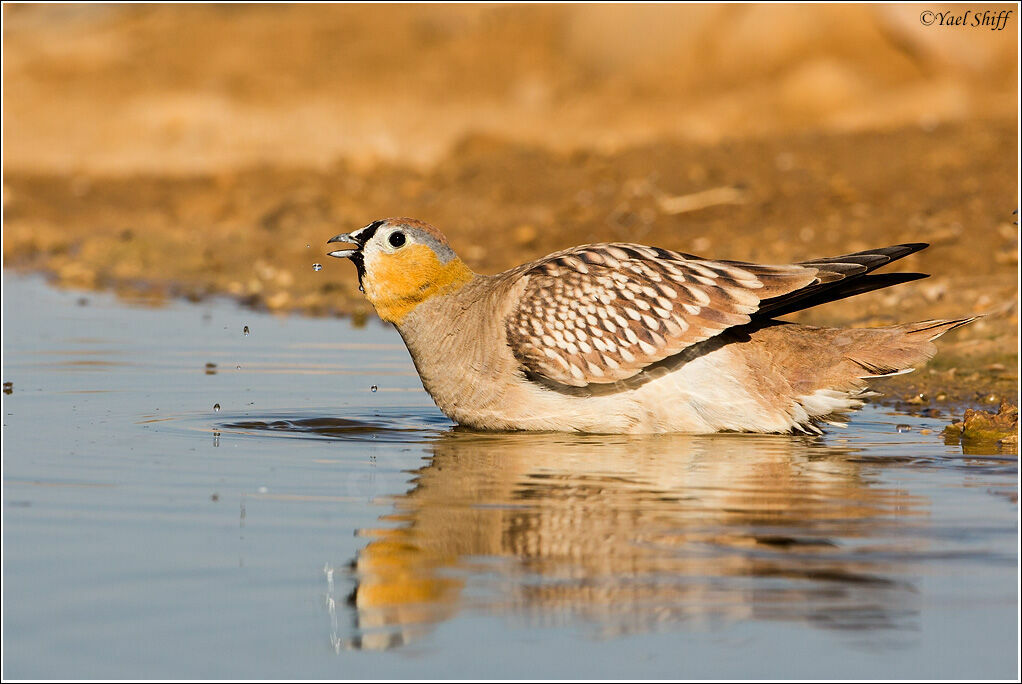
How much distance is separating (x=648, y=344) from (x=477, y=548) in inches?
115

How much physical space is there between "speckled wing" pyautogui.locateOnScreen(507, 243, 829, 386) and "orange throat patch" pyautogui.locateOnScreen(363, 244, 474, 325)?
539mm

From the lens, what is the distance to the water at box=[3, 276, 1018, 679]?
4.54m

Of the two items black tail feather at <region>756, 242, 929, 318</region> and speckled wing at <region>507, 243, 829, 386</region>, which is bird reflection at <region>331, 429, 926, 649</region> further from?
black tail feather at <region>756, 242, 929, 318</region>

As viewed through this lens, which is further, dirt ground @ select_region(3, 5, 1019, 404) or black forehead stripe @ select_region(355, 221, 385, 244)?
dirt ground @ select_region(3, 5, 1019, 404)

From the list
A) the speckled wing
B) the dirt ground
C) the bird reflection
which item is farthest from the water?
the dirt ground

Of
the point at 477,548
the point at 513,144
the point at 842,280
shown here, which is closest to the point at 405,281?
the point at 842,280

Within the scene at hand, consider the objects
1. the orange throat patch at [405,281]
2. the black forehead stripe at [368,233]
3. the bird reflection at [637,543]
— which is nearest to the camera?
the bird reflection at [637,543]

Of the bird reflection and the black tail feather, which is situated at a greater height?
the black tail feather

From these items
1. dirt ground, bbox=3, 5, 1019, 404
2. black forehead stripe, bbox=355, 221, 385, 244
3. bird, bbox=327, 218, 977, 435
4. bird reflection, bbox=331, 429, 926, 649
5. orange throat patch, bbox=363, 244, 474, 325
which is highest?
dirt ground, bbox=3, 5, 1019, 404

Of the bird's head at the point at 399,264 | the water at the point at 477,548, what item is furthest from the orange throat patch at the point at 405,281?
the water at the point at 477,548

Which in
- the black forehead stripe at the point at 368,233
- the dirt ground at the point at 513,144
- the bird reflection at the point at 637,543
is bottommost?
the bird reflection at the point at 637,543

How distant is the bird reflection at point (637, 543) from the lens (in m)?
4.92

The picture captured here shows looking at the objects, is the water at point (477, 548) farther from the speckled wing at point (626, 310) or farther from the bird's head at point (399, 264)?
the bird's head at point (399, 264)

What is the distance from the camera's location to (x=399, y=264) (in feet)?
29.0
